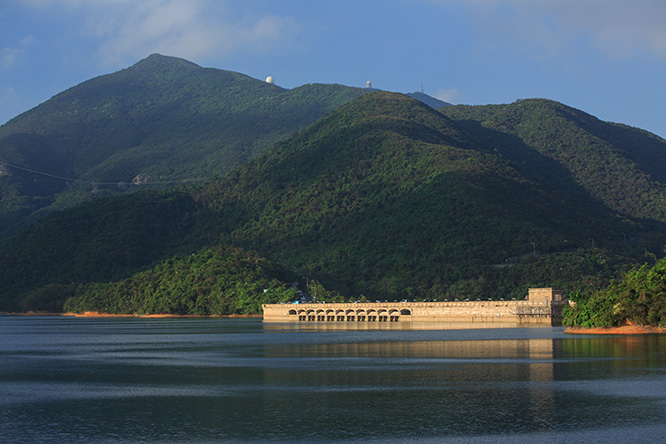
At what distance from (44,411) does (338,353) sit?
43675 millimetres

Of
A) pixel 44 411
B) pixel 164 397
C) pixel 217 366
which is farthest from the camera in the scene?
pixel 217 366

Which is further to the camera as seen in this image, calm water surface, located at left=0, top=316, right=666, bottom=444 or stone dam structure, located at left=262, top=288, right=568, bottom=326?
stone dam structure, located at left=262, top=288, right=568, bottom=326

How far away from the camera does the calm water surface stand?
4156cm

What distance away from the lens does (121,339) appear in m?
124

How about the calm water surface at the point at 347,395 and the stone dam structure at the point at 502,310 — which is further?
the stone dam structure at the point at 502,310

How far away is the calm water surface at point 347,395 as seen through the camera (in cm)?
4156

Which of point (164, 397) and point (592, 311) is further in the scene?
point (592, 311)

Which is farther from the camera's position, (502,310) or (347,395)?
(502,310)

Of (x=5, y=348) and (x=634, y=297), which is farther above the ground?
(x=634, y=297)

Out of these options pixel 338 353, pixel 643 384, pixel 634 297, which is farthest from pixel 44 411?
pixel 634 297

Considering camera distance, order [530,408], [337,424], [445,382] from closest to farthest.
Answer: [337,424] < [530,408] < [445,382]

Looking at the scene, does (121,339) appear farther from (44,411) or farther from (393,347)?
(44,411)

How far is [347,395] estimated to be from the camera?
53.8 metres

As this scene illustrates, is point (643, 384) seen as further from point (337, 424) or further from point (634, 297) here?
point (634, 297)
